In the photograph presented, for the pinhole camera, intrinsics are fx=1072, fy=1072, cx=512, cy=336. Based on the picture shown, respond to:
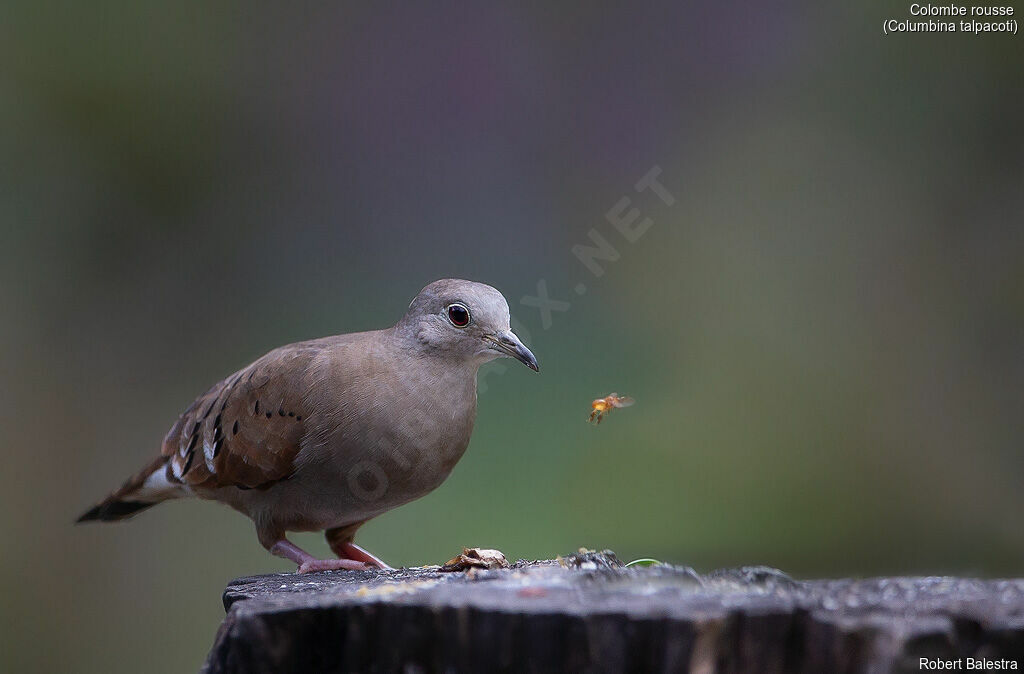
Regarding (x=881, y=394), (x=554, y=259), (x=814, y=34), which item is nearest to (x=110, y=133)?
(x=554, y=259)

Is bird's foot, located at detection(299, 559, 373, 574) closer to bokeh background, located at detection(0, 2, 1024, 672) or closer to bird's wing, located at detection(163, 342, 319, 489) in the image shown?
bird's wing, located at detection(163, 342, 319, 489)

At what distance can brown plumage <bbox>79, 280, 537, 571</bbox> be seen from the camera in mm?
3490

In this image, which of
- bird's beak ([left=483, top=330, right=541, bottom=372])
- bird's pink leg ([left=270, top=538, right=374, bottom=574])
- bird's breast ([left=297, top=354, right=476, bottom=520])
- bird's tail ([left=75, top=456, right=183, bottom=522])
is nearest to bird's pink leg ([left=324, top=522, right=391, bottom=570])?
bird's pink leg ([left=270, top=538, right=374, bottom=574])

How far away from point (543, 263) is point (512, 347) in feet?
9.98

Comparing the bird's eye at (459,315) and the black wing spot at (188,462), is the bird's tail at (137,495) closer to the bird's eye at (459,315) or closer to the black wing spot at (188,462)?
the black wing spot at (188,462)

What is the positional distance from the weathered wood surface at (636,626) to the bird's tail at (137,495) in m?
2.06

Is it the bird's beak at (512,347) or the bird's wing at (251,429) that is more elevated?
the bird's beak at (512,347)

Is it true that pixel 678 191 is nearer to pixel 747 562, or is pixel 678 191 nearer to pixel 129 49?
pixel 747 562

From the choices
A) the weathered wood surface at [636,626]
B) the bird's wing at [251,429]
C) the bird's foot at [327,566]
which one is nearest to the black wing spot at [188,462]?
the bird's wing at [251,429]

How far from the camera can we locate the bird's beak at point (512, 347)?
3.64 m

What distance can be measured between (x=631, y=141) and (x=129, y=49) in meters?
3.43

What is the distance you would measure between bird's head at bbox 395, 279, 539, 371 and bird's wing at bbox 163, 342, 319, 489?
41cm

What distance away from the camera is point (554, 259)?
21.9 ft

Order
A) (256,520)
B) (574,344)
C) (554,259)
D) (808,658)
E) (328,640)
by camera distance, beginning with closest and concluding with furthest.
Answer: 1. (808,658)
2. (328,640)
3. (256,520)
4. (574,344)
5. (554,259)
